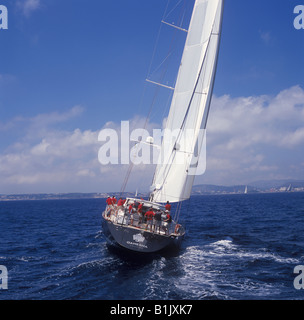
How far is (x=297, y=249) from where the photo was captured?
16.8 metres

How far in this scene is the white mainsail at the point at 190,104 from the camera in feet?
55.5

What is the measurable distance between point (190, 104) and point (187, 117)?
87cm

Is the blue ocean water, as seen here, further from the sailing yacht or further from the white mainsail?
the white mainsail

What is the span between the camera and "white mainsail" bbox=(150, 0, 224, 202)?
1691cm

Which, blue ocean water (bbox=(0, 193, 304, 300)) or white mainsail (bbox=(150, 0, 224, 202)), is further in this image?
white mainsail (bbox=(150, 0, 224, 202))

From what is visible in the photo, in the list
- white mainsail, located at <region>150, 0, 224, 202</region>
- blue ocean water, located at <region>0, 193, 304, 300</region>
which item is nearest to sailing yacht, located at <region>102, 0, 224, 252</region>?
white mainsail, located at <region>150, 0, 224, 202</region>

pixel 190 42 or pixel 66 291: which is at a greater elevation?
pixel 190 42

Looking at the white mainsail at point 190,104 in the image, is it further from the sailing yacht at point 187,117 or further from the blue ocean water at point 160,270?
the blue ocean water at point 160,270

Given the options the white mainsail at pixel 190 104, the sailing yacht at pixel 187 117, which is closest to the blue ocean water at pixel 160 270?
the sailing yacht at pixel 187 117

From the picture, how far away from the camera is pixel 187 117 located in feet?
57.8

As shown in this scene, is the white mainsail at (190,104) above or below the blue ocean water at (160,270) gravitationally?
above

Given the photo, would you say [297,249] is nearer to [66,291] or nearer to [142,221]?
[142,221]
